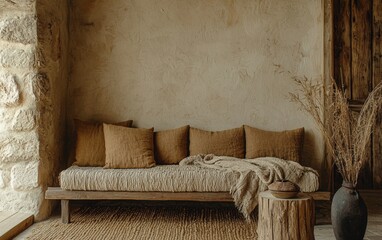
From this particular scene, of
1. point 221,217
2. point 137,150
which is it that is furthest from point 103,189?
point 221,217

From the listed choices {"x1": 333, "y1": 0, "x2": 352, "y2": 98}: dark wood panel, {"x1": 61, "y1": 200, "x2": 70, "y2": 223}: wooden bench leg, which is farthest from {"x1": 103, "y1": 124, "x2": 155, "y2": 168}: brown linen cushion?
{"x1": 333, "y1": 0, "x2": 352, "y2": 98}: dark wood panel

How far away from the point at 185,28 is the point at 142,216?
1.98 metres

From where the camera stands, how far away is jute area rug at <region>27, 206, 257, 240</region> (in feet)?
11.3

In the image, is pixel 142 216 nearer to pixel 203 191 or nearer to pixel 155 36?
pixel 203 191

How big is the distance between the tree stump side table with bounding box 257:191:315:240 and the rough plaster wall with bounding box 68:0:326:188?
172 cm

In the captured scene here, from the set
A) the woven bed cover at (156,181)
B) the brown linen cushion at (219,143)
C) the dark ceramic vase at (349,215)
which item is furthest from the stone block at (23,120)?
the dark ceramic vase at (349,215)

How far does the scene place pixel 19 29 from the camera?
3766mm

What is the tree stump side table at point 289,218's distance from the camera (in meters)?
2.80

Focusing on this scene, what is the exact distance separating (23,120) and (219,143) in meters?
1.85

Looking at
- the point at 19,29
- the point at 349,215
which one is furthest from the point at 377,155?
the point at 19,29

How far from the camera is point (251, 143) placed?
4270 millimetres

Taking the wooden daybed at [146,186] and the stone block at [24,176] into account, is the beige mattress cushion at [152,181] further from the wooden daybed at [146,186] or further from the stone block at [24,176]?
the stone block at [24,176]

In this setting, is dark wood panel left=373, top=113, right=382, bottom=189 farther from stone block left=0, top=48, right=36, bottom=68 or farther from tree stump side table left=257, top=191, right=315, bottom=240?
stone block left=0, top=48, right=36, bottom=68

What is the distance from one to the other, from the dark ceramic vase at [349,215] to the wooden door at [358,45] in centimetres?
229
